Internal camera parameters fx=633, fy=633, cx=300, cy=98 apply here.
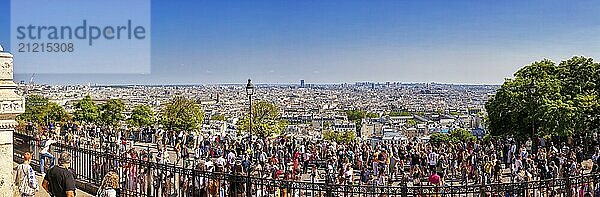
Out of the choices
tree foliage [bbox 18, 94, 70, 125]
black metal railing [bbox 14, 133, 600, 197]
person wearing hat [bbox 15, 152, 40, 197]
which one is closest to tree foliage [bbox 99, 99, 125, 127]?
tree foliage [bbox 18, 94, 70, 125]

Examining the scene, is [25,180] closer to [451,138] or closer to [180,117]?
[180,117]

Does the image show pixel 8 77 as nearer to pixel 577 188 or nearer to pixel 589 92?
pixel 577 188

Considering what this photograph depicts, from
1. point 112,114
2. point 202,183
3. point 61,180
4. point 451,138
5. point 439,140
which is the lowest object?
point 451,138

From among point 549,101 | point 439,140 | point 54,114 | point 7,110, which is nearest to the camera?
point 7,110

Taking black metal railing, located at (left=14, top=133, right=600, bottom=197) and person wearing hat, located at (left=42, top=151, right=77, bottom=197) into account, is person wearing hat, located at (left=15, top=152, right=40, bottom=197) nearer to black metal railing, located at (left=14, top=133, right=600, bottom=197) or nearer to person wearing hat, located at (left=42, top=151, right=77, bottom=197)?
person wearing hat, located at (left=42, top=151, right=77, bottom=197)

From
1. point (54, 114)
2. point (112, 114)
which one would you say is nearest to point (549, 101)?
point (54, 114)

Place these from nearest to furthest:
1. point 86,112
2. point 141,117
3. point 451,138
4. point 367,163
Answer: point 367,163
point 86,112
point 141,117
point 451,138

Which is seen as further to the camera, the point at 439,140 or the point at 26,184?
the point at 439,140
